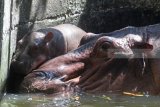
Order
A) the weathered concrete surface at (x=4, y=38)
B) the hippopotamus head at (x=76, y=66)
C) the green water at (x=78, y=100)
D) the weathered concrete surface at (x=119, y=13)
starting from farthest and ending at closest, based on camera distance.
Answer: the weathered concrete surface at (x=119, y=13), the hippopotamus head at (x=76, y=66), the weathered concrete surface at (x=4, y=38), the green water at (x=78, y=100)

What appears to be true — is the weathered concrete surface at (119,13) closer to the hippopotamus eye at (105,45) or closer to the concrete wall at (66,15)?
the concrete wall at (66,15)

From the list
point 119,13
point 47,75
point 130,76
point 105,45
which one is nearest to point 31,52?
point 47,75

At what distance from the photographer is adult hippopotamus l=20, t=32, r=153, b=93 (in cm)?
579

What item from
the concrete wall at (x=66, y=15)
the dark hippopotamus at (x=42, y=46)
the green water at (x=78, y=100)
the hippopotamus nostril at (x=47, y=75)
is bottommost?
the green water at (x=78, y=100)

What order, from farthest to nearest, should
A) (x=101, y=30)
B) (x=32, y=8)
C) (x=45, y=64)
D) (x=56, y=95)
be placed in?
(x=101, y=30) < (x=32, y=8) < (x=45, y=64) < (x=56, y=95)

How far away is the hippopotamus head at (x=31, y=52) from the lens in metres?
6.15

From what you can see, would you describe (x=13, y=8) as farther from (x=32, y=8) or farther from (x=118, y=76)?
(x=118, y=76)

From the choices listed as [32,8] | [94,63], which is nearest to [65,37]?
[32,8]

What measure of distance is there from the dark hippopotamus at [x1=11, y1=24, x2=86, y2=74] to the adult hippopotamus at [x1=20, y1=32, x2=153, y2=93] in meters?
0.22

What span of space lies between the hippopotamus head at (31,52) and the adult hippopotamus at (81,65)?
0.19 m

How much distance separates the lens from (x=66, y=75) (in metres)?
5.91

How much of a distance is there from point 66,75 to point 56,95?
29cm

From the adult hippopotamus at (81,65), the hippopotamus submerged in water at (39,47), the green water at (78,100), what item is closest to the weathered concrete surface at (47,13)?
the hippopotamus submerged in water at (39,47)

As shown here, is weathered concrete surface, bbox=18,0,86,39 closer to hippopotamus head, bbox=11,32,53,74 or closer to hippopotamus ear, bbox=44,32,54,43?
hippopotamus head, bbox=11,32,53,74
